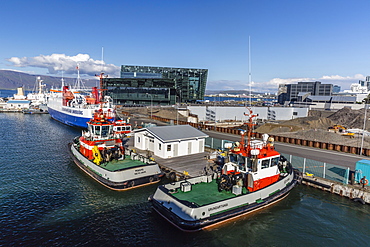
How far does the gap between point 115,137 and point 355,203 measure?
76.1ft

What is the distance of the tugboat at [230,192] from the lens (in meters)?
13.9

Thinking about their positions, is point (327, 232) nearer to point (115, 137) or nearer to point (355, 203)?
point (355, 203)

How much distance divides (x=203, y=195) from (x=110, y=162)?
1180cm

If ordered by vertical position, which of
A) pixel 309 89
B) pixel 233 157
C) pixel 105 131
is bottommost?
pixel 233 157

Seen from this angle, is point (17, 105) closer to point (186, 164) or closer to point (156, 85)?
point (156, 85)

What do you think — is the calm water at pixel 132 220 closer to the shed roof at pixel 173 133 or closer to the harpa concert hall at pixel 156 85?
the shed roof at pixel 173 133

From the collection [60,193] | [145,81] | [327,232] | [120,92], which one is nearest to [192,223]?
[327,232]

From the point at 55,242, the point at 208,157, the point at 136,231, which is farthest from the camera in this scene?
the point at 208,157

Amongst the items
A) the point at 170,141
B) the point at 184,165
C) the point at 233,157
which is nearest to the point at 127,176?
the point at 184,165

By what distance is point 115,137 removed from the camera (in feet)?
83.7

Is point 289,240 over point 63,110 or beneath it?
beneath

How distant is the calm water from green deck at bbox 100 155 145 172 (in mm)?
1938

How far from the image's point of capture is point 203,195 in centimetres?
1589

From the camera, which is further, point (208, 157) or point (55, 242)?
point (208, 157)
